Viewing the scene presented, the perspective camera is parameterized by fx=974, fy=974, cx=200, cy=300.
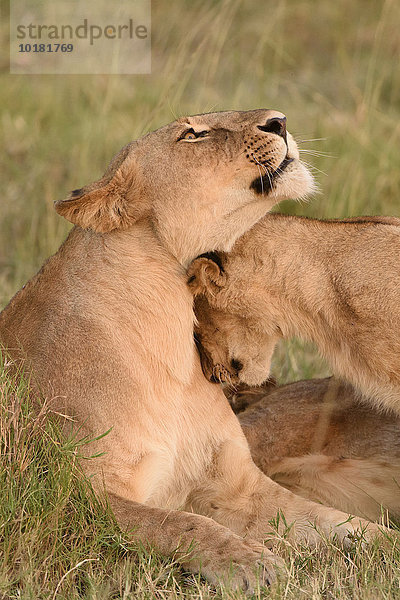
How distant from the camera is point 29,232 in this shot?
19.3 ft

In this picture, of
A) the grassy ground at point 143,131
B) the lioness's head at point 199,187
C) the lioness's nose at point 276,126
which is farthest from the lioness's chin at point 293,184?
the grassy ground at point 143,131

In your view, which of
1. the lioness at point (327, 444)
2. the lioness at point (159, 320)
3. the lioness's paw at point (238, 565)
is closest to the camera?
the lioness's paw at point (238, 565)

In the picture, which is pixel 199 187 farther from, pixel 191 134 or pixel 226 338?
pixel 226 338

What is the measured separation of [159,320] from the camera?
3.07 metres

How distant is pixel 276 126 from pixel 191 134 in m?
0.28

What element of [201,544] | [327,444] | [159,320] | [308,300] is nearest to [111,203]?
[159,320]

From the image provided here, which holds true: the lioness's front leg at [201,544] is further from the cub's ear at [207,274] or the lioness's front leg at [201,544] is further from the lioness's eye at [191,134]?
the lioness's eye at [191,134]

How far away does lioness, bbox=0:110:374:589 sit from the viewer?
293cm

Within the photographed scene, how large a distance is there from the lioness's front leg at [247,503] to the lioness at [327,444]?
1.08 feet

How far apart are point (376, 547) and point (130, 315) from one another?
102cm

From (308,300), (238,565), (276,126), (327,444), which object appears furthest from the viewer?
(327,444)

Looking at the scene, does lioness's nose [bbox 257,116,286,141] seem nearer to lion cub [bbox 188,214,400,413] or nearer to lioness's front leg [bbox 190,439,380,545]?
lion cub [bbox 188,214,400,413]

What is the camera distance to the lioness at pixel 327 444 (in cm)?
350

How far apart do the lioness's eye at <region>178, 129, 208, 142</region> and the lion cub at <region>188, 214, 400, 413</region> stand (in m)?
0.38
